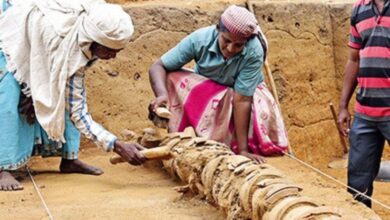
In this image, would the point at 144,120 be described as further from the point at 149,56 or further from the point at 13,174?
the point at 13,174

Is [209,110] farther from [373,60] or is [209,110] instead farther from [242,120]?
[373,60]

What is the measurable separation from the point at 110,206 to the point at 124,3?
10.4 ft

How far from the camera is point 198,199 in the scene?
414 centimetres

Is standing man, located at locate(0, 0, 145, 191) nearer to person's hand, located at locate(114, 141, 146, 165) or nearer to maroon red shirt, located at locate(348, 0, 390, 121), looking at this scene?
person's hand, located at locate(114, 141, 146, 165)

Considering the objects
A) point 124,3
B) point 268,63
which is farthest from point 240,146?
point 124,3

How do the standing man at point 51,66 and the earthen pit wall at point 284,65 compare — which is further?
the earthen pit wall at point 284,65

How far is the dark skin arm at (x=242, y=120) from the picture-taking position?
486cm

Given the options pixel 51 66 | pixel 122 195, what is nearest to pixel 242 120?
pixel 122 195

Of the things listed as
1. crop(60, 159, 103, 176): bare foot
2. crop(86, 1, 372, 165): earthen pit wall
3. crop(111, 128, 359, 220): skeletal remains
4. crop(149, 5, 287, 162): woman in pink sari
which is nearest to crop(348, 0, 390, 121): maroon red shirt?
crop(111, 128, 359, 220): skeletal remains

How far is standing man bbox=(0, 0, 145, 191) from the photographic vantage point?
419 centimetres

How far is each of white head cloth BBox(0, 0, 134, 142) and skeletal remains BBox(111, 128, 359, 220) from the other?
58 centimetres

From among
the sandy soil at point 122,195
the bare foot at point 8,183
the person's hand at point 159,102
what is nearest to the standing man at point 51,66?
the bare foot at point 8,183

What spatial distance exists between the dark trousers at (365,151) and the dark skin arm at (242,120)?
819 mm

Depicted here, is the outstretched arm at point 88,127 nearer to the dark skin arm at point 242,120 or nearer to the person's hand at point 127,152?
the person's hand at point 127,152
